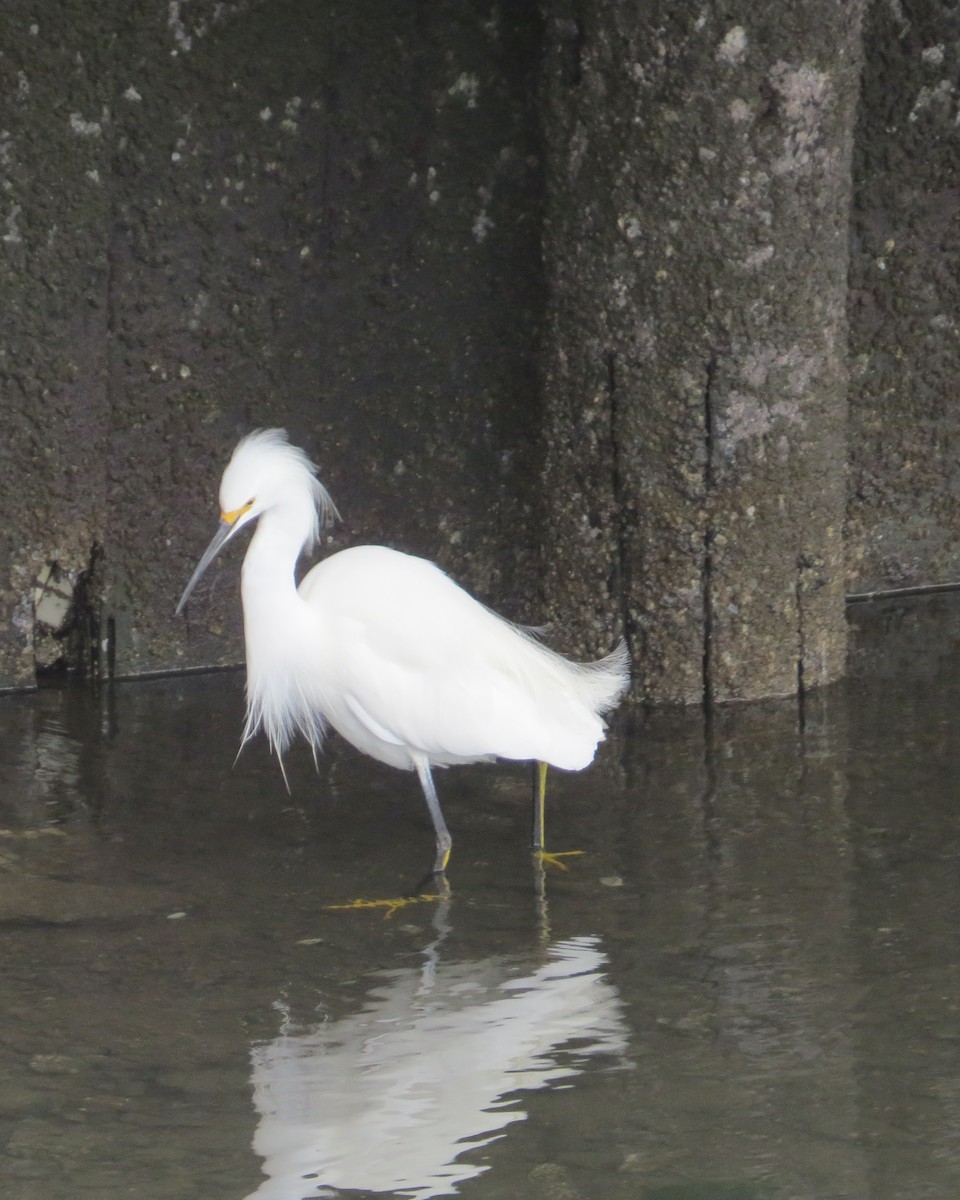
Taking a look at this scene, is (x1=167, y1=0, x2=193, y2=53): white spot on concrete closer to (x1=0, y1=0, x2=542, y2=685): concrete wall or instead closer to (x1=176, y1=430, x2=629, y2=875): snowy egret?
(x1=0, y1=0, x2=542, y2=685): concrete wall

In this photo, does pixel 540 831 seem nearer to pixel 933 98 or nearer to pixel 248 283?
pixel 248 283

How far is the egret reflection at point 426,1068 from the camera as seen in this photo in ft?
6.14

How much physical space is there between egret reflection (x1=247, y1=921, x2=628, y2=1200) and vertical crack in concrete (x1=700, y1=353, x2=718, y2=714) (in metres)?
1.21

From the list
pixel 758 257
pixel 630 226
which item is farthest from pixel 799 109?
pixel 630 226

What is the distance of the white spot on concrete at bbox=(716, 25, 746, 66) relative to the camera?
3.18 meters

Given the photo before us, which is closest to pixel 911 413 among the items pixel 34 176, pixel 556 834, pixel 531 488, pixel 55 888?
pixel 531 488

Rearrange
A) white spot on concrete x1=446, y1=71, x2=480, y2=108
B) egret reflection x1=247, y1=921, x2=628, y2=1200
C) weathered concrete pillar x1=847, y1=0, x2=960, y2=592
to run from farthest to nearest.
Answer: weathered concrete pillar x1=847, y1=0, x2=960, y2=592, white spot on concrete x1=446, y1=71, x2=480, y2=108, egret reflection x1=247, y1=921, x2=628, y2=1200

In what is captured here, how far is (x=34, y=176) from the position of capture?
3510 millimetres

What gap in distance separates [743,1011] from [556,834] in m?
0.77

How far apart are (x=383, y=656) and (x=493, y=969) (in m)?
0.64

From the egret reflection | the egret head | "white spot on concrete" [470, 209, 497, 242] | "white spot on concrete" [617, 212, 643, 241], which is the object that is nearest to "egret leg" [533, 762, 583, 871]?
the egret reflection

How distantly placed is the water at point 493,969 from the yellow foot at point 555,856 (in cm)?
2

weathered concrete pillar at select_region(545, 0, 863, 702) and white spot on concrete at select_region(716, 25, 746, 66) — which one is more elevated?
white spot on concrete at select_region(716, 25, 746, 66)

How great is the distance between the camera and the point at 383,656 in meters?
2.83
